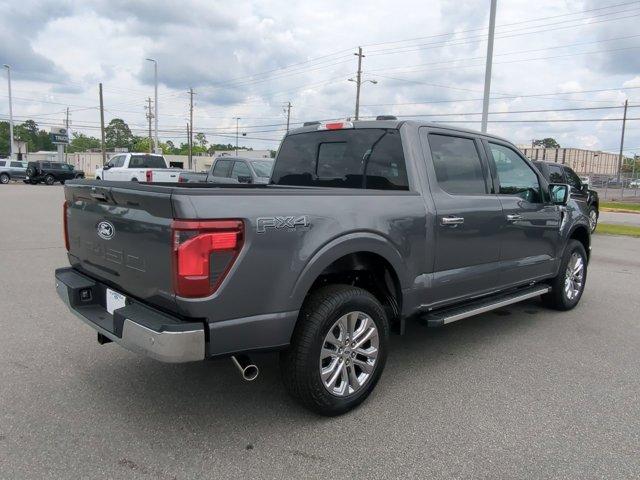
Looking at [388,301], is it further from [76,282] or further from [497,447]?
[76,282]

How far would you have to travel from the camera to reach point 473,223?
13.8 feet

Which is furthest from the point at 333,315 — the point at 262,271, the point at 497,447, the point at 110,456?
the point at 110,456

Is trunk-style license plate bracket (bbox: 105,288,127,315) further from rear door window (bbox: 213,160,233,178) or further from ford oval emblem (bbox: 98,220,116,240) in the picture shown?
rear door window (bbox: 213,160,233,178)

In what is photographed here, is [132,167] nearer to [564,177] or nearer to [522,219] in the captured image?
[564,177]

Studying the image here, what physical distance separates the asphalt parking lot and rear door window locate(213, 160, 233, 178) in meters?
9.96

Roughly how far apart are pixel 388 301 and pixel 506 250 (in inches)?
59.2

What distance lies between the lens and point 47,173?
35.2 metres

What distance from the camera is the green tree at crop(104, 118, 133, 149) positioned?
13312 cm

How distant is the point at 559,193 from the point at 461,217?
→ 1898 millimetres

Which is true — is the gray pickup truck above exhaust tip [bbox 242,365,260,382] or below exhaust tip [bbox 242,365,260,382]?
above

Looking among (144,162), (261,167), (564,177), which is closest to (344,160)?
(564,177)

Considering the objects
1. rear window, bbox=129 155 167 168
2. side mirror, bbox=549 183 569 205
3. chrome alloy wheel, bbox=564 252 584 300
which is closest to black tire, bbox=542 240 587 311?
chrome alloy wheel, bbox=564 252 584 300

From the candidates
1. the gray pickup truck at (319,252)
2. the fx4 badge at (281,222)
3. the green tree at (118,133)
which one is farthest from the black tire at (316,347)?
the green tree at (118,133)

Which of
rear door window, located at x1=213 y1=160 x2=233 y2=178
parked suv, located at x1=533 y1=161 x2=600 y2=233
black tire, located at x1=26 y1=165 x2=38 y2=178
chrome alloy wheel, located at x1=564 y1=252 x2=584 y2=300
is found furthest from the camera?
black tire, located at x1=26 y1=165 x2=38 y2=178
